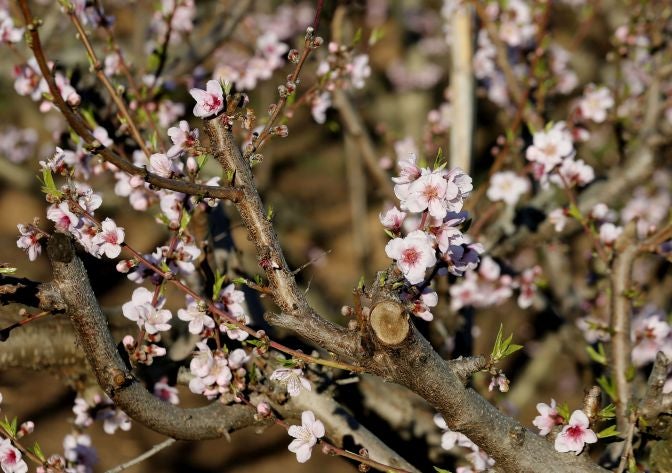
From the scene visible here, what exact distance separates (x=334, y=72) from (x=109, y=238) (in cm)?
131

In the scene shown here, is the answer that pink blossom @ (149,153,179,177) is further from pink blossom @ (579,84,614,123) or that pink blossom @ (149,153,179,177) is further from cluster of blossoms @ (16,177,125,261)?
pink blossom @ (579,84,614,123)

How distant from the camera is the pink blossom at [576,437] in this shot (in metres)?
1.69

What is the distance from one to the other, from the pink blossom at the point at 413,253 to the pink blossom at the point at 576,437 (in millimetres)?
594

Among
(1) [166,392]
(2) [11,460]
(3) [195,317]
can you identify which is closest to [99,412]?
(1) [166,392]

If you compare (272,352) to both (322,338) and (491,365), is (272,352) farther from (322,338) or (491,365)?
(491,365)

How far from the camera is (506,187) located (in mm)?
2984

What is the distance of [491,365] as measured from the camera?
5.31 feet

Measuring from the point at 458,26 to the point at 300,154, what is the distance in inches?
255

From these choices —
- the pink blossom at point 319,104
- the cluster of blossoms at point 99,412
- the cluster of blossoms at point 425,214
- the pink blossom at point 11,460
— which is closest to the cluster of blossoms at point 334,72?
the pink blossom at point 319,104

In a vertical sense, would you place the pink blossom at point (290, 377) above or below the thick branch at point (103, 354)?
below

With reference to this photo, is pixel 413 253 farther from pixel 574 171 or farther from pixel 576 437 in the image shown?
pixel 574 171

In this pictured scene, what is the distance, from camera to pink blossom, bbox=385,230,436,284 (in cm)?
147

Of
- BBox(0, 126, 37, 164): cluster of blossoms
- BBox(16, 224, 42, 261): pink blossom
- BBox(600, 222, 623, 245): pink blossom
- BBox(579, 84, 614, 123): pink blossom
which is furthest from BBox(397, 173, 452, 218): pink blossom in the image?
BBox(0, 126, 37, 164): cluster of blossoms

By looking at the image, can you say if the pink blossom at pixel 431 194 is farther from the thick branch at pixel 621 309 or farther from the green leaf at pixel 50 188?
the thick branch at pixel 621 309
